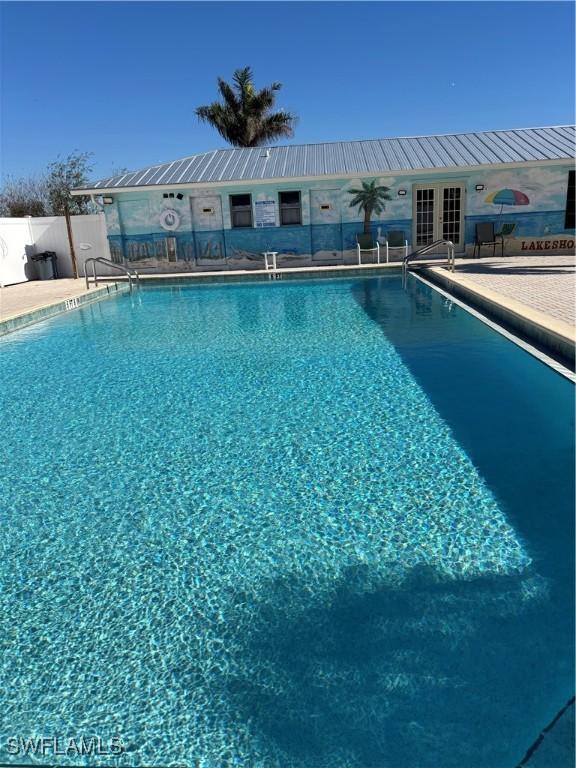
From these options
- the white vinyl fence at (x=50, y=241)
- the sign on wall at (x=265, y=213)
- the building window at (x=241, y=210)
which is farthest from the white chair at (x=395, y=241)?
the white vinyl fence at (x=50, y=241)

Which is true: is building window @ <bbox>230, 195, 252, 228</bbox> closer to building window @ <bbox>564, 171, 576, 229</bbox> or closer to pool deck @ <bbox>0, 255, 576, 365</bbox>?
pool deck @ <bbox>0, 255, 576, 365</bbox>

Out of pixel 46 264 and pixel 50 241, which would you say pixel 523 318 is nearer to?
pixel 46 264

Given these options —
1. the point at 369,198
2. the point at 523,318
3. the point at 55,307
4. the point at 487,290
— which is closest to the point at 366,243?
the point at 369,198

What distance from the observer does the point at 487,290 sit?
995 cm

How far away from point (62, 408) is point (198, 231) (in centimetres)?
1219

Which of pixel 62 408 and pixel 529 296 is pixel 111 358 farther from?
pixel 529 296

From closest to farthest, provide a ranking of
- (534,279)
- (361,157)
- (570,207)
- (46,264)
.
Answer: (534,279)
(570,207)
(361,157)
(46,264)

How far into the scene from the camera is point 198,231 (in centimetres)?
1727

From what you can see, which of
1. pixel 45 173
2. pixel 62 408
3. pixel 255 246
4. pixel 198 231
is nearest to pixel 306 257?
pixel 255 246

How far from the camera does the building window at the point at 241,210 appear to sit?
1697cm

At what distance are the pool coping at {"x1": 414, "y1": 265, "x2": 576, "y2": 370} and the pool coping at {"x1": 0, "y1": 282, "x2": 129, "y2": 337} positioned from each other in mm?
8137

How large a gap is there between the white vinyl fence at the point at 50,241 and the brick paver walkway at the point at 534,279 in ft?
36.1

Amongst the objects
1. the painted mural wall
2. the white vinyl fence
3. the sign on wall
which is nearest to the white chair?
the painted mural wall

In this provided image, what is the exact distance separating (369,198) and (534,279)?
22.0ft
